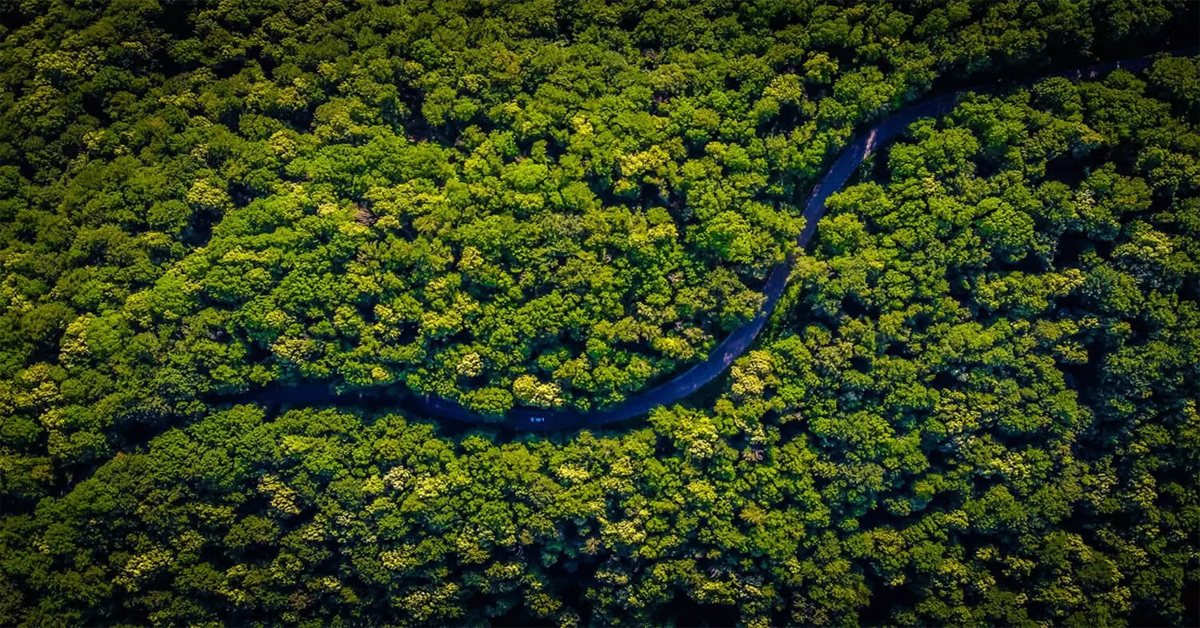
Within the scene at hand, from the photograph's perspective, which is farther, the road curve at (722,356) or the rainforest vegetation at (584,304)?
the road curve at (722,356)

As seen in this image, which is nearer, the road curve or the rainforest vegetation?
the rainforest vegetation

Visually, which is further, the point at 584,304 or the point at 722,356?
the point at 722,356

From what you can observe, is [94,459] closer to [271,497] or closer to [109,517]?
[109,517]

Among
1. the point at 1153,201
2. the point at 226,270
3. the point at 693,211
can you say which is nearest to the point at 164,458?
the point at 226,270

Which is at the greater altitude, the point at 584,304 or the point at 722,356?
the point at 722,356
